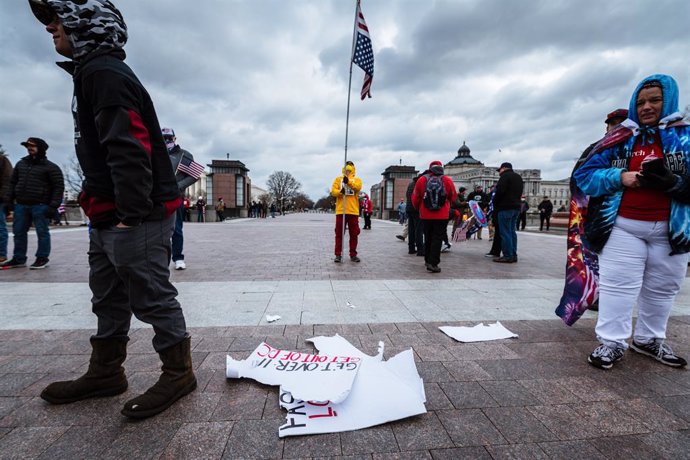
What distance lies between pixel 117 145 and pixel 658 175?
286cm

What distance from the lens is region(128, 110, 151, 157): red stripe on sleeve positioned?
1.53 meters

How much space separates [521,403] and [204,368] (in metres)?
1.87

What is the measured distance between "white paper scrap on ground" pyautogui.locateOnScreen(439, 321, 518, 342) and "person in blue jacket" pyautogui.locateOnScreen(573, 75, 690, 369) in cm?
63

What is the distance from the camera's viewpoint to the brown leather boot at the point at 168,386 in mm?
1628

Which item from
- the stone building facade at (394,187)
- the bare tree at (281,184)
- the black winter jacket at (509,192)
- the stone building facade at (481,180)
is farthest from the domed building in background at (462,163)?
the black winter jacket at (509,192)

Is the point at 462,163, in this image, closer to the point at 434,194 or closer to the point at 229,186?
the point at 229,186

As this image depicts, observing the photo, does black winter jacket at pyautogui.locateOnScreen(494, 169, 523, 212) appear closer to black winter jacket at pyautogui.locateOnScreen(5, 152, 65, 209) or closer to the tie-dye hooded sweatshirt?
the tie-dye hooded sweatshirt

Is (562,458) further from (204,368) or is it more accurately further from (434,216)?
(434,216)

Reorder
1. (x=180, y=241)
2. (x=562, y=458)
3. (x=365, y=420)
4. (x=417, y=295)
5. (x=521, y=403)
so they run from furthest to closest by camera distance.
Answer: (x=180, y=241), (x=417, y=295), (x=521, y=403), (x=365, y=420), (x=562, y=458)

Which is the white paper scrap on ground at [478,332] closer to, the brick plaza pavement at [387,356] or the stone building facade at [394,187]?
the brick plaza pavement at [387,356]

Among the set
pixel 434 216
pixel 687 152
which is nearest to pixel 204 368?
pixel 687 152

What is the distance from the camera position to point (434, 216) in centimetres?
564

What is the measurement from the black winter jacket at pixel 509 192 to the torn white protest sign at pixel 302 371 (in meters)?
5.84

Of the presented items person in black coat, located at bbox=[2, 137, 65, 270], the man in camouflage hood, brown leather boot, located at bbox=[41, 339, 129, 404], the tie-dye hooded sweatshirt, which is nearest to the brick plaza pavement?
brown leather boot, located at bbox=[41, 339, 129, 404]
